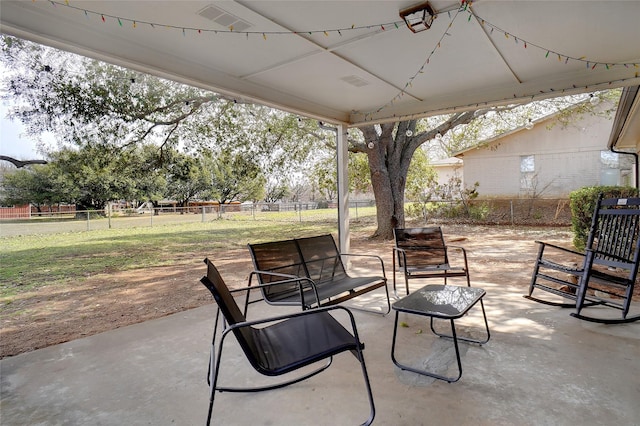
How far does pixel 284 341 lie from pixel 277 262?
47.2 inches

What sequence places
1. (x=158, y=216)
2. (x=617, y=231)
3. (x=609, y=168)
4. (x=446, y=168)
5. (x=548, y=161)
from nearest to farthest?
1. (x=617, y=231)
2. (x=158, y=216)
3. (x=609, y=168)
4. (x=548, y=161)
5. (x=446, y=168)

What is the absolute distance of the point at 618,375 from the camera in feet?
6.69

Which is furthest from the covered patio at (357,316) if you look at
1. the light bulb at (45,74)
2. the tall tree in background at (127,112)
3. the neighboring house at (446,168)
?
the neighboring house at (446,168)

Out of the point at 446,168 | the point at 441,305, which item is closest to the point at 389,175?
the point at 441,305

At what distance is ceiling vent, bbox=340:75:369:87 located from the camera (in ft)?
11.6

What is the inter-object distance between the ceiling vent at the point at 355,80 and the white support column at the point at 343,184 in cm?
120

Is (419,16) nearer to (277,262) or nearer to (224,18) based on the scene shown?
(224,18)

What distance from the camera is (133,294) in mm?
4801

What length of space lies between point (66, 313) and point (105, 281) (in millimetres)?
1357

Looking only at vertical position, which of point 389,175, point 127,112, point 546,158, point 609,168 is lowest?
point 389,175

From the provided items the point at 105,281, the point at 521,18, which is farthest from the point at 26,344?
the point at 521,18

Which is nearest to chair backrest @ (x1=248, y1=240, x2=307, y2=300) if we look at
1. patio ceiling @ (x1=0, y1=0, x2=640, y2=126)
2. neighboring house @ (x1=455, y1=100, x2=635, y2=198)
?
patio ceiling @ (x1=0, y1=0, x2=640, y2=126)

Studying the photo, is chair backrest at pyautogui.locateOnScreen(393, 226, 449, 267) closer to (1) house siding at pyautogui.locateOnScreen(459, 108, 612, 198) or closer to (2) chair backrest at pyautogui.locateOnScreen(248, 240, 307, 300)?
(2) chair backrest at pyautogui.locateOnScreen(248, 240, 307, 300)

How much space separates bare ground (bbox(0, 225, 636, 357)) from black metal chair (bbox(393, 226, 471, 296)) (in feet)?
3.91
